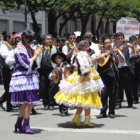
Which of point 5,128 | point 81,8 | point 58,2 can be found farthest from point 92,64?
point 81,8

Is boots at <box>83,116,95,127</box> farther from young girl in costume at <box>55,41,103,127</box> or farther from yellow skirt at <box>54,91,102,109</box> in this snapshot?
yellow skirt at <box>54,91,102,109</box>

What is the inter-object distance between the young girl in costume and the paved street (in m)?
0.42

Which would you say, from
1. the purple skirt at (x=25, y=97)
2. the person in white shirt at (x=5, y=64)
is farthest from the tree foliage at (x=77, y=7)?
the purple skirt at (x=25, y=97)

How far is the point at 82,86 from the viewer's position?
7797mm

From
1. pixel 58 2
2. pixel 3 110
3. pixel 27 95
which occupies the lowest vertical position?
pixel 3 110

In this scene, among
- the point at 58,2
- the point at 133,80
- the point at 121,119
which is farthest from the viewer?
the point at 58,2

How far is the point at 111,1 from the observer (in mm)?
34094

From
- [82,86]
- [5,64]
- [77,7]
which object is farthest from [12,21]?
[82,86]

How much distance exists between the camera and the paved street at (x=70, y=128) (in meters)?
7.06

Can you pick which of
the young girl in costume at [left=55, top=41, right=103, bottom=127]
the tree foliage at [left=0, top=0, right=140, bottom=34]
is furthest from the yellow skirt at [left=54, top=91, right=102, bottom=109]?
the tree foliage at [left=0, top=0, right=140, bottom=34]

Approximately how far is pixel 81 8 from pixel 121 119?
2144cm

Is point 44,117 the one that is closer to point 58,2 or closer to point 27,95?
point 27,95

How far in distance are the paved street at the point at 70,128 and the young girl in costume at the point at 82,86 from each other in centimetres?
42

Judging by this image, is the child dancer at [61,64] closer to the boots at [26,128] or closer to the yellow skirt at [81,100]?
the yellow skirt at [81,100]
